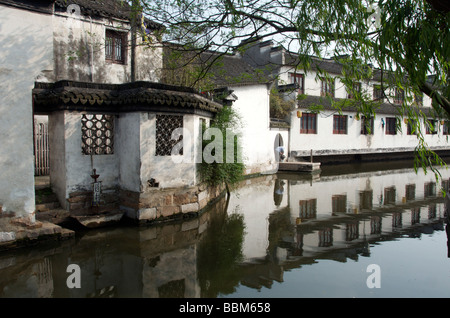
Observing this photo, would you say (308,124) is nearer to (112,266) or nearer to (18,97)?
(18,97)

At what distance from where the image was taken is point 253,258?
5516mm

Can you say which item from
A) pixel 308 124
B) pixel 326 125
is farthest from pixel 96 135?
pixel 326 125

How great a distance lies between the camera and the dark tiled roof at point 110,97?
6.93 meters

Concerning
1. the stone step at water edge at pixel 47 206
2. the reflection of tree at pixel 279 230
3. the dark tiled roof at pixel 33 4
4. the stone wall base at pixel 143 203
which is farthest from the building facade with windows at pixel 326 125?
the stone step at water edge at pixel 47 206

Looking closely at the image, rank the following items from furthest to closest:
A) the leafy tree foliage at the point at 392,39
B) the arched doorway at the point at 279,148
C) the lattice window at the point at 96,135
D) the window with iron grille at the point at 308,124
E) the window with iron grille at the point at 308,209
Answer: the window with iron grille at the point at 308,124 < the arched doorway at the point at 279,148 < the window with iron grille at the point at 308,209 < the lattice window at the point at 96,135 < the leafy tree foliage at the point at 392,39

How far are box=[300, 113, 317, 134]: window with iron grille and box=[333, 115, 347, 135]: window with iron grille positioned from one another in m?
1.77

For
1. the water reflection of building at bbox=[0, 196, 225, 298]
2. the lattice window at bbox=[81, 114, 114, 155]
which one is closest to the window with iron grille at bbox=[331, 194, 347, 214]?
the water reflection of building at bbox=[0, 196, 225, 298]

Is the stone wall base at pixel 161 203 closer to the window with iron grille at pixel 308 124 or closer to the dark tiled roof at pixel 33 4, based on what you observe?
the dark tiled roof at pixel 33 4

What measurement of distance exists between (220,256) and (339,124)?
1861cm

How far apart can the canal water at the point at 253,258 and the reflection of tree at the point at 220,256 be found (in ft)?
0.05

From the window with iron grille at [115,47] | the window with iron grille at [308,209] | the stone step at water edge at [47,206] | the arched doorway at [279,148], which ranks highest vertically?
the window with iron grille at [115,47]

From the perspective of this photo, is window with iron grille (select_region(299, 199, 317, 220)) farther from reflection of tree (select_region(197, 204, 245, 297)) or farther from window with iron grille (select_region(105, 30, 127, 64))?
window with iron grille (select_region(105, 30, 127, 64))

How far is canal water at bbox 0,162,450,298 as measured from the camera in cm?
437

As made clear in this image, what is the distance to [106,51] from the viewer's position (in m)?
12.3
